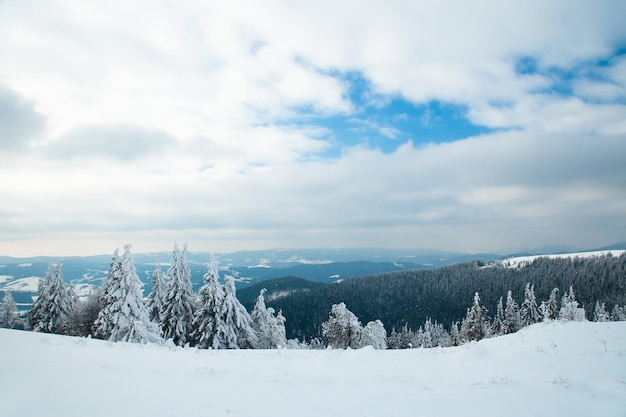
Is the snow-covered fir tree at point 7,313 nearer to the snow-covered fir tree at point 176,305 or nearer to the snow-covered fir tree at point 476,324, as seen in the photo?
the snow-covered fir tree at point 176,305

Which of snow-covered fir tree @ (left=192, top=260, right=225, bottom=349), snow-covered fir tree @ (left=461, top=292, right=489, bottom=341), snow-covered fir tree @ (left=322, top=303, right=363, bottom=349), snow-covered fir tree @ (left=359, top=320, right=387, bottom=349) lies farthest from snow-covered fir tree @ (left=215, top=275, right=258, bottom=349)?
snow-covered fir tree @ (left=461, top=292, right=489, bottom=341)

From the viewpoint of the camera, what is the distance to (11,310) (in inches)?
1548

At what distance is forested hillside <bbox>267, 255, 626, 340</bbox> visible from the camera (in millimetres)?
149125

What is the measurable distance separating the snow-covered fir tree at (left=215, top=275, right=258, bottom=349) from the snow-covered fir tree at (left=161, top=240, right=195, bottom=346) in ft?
12.0

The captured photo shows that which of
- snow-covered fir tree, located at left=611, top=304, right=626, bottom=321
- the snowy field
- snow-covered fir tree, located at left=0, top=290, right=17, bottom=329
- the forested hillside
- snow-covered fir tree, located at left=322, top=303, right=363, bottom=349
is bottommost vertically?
the forested hillside

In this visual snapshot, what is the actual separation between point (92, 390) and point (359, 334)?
37.3 metres

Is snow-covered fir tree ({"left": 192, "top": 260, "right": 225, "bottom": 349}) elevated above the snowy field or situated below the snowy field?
below

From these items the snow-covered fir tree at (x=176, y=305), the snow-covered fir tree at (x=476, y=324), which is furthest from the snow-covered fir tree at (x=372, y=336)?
the snow-covered fir tree at (x=176, y=305)

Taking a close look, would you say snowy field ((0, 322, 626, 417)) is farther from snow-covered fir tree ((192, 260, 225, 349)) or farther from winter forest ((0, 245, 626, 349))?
snow-covered fir tree ((192, 260, 225, 349))

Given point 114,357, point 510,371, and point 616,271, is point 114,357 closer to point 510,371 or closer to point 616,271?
point 510,371

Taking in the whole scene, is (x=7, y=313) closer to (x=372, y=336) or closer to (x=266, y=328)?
(x=266, y=328)

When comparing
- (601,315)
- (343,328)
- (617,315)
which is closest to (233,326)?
(343,328)

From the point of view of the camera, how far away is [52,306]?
109 feet

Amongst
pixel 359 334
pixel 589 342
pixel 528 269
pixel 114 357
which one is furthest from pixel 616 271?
pixel 114 357
